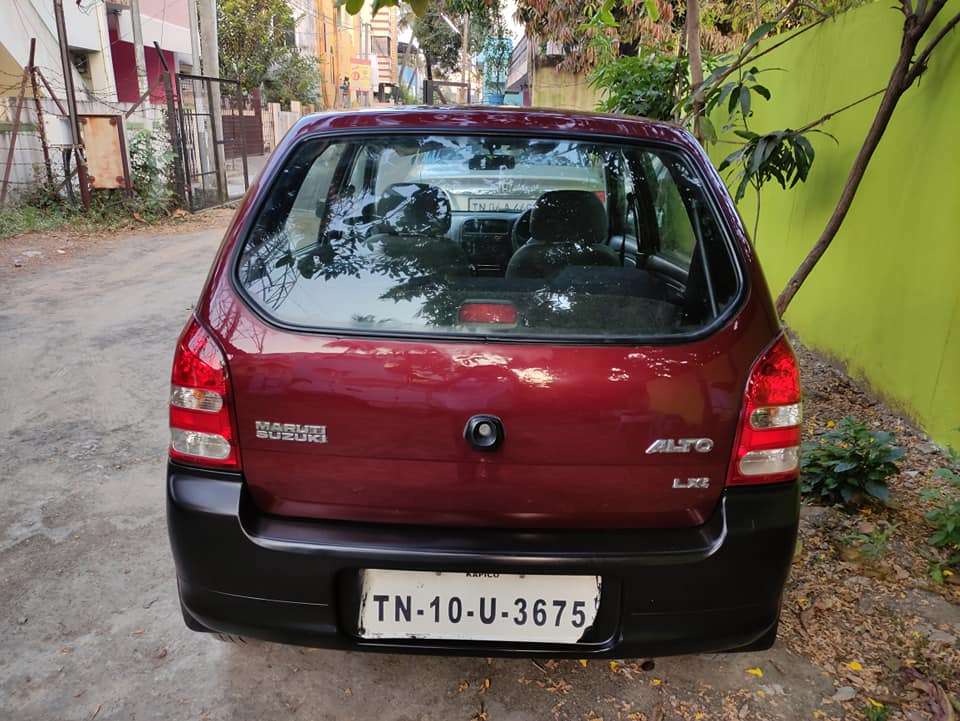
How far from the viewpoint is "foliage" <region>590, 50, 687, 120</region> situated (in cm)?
698

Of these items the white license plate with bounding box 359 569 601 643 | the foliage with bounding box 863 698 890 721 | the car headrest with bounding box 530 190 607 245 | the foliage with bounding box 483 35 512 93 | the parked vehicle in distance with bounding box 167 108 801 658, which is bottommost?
the foliage with bounding box 863 698 890 721

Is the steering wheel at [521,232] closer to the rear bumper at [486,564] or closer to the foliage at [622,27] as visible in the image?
the rear bumper at [486,564]

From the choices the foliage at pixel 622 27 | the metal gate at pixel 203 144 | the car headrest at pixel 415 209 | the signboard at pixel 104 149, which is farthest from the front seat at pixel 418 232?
the metal gate at pixel 203 144

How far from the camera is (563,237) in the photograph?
2.02m

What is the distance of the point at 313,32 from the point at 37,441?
3487cm

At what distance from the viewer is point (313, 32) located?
34.3m

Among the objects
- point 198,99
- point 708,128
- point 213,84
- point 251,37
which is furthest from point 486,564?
point 251,37

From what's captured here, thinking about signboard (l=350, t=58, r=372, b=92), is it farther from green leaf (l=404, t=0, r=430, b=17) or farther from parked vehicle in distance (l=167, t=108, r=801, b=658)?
parked vehicle in distance (l=167, t=108, r=801, b=658)

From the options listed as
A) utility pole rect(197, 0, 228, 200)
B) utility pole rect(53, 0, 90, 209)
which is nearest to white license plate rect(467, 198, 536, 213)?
utility pole rect(53, 0, 90, 209)

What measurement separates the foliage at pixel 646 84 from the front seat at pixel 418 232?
5.39m

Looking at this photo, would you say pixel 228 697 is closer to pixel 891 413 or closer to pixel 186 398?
pixel 186 398

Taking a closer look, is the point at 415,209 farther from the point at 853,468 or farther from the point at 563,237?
the point at 853,468

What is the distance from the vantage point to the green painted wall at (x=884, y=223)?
330cm

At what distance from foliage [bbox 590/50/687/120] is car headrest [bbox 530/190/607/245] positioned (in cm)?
518
